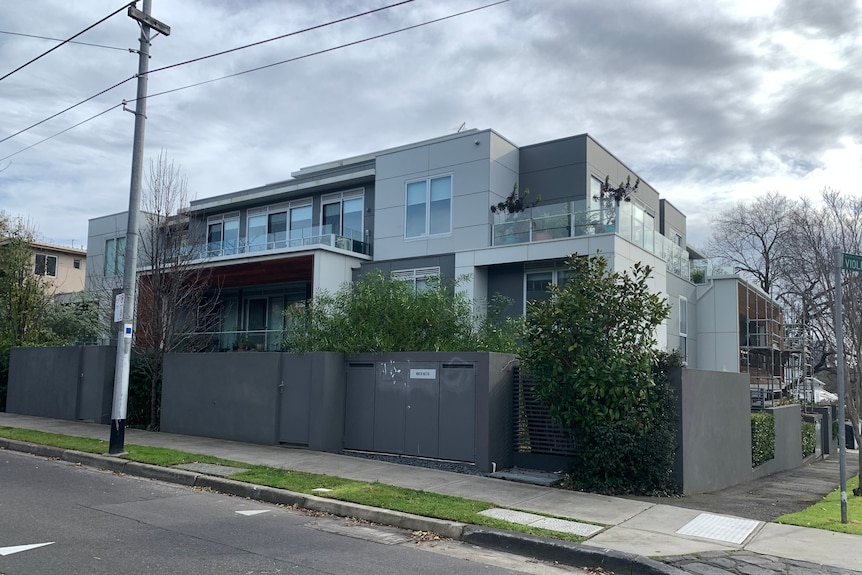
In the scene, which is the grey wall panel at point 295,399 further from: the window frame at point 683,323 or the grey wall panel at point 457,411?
the window frame at point 683,323

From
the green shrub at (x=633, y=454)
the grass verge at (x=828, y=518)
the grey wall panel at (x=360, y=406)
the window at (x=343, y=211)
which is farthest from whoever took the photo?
the window at (x=343, y=211)

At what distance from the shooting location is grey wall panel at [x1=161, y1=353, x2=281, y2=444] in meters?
14.6

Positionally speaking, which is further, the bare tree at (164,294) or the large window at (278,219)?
the large window at (278,219)

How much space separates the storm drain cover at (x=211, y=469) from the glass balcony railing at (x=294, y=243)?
11.1m

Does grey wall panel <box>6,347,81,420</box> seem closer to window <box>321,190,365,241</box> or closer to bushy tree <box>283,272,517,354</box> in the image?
bushy tree <box>283,272,517,354</box>

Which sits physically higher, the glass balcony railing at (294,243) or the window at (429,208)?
the window at (429,208)

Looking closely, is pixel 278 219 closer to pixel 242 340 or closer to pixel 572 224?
pixel 242 340

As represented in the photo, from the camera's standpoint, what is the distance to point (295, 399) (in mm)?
14195

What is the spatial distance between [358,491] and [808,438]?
20070 mm

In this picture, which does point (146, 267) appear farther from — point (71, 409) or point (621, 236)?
point (621, 236)

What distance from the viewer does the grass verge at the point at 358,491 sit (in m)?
8.24

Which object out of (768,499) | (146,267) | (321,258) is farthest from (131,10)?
(768,499)

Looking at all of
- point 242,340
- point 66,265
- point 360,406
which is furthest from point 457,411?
point 66,265

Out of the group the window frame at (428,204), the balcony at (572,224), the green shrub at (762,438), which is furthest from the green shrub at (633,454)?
the window frame at (428,204)
